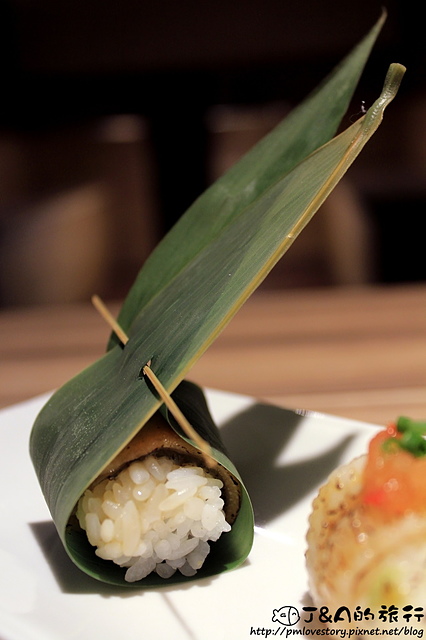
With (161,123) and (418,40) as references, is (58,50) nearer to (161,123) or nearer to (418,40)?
(161,123)

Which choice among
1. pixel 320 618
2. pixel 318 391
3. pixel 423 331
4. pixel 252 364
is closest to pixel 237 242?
pixel 320 618

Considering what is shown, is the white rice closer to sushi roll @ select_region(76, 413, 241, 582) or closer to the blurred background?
sushi roll @ select_region(76, 413, 241, 582)

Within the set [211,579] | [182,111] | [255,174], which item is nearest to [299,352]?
[255,174]

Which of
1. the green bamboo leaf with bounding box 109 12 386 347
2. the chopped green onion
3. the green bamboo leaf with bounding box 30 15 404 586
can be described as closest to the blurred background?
the green bamboo leaf with bounding box 109 12 386 347

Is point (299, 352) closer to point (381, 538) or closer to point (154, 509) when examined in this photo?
point (154, 509)

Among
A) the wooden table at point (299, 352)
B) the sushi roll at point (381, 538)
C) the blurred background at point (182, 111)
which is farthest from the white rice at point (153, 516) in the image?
the blurred background at point (182, 111)

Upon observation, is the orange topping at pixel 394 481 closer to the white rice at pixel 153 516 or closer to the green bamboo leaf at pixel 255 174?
the white rice at pixel 153 516

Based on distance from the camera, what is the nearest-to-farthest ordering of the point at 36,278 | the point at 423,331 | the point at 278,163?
the point at 278,163
the point at 423,331
the point at 36,278
